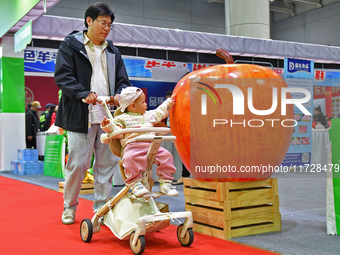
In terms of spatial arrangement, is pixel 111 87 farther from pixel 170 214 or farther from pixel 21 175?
pixel 21 175

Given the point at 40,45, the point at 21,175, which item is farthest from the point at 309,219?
the point at 40,45

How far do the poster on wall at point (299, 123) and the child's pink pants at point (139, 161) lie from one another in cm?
529

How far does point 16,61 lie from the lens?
8.72m

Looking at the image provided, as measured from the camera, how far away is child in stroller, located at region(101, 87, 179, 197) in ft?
7.82

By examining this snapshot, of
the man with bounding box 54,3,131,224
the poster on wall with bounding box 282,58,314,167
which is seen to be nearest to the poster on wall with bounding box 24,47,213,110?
the poster on wall with bounding box 282,58,314,167

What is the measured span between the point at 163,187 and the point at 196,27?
18.8m

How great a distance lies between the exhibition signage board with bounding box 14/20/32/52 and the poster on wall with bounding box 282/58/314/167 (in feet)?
14.6

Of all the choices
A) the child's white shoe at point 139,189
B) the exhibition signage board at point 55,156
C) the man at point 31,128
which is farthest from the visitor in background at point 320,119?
the child's white shoe at point 139,189

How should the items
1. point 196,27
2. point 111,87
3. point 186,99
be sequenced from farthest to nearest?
1. point 196,27
2. point 111,87
3. point 186,99

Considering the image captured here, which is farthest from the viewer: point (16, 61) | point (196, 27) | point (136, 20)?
point (196, 27)

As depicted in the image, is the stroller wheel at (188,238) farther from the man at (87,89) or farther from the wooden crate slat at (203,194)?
the man at (87,89)

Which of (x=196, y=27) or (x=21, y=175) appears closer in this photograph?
(x=21, y=175)

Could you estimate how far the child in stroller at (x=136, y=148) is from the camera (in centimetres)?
238

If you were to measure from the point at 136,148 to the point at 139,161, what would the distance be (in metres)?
0.09
